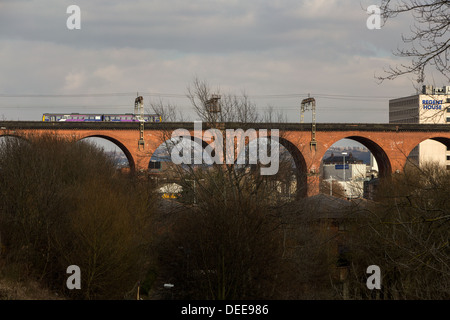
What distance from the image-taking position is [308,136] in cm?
4906

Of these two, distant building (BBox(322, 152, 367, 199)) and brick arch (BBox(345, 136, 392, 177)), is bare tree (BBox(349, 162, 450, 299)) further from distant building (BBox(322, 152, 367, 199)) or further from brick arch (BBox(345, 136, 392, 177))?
brick arch (BBox(345, 136, 392, 177))

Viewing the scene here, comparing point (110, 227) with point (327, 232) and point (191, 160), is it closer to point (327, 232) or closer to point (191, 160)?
point (191, 160)

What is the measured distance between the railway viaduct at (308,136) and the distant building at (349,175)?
2.58m

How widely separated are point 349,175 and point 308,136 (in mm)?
57622

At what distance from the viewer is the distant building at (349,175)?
2106 cm

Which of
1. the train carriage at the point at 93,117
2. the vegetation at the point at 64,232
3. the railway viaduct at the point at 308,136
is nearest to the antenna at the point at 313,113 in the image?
the railway viaduct at the point at 308,136

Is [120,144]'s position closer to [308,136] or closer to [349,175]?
[308,136]

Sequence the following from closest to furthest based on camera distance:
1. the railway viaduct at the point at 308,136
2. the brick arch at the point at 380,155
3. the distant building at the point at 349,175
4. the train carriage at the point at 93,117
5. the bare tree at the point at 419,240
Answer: the bare tree at the point at 419,240
the distant building at the point at 349,175
the railway viaduct at the point at 308,136
the train carriage at the point at 93,117
the brick arch at the point at 380,155

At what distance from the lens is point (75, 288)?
637 inches

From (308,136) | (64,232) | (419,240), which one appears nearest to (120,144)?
(308,136)

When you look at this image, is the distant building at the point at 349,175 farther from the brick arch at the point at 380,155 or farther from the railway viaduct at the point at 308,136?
the railway viaduct at the point at 308,136

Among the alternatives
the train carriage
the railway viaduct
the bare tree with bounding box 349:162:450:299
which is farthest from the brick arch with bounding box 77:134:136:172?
the bare tree with bounding box 349:162:450:299
